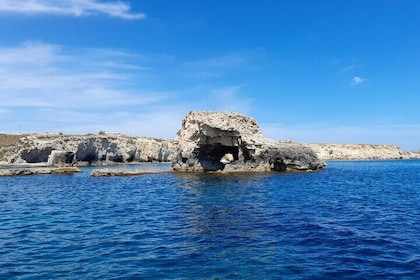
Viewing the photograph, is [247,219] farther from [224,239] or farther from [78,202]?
[78,202]

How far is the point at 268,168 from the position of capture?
63.0 meters

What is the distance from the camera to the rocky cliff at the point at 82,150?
101844 millimetres

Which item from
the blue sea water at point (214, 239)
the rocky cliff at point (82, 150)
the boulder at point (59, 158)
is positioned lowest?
the blue sea water at point (214, 239)

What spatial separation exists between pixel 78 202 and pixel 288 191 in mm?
18126

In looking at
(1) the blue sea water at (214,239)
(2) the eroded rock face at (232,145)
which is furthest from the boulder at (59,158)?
(1) the blue sea water at (214,239)

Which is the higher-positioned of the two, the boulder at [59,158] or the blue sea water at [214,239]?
the boulder at [59,158]

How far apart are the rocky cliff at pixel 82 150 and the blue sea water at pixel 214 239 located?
71.7 metres

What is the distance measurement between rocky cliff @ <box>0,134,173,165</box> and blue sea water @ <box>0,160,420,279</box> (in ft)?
235

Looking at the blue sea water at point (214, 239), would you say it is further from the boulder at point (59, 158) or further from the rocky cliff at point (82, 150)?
the rocky cliff at point (82, 150)

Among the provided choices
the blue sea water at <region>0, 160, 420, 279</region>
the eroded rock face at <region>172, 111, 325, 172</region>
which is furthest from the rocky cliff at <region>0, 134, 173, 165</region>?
the blue sea water at <region>0, 160, 420, 279</region>

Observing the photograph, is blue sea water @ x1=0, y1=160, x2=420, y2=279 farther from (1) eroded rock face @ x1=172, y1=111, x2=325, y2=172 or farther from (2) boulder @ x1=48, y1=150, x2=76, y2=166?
(2) boulder @ x1=48, y1=150, x2=76, y2=166

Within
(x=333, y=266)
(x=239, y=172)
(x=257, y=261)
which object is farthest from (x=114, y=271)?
(x=239, y=172)

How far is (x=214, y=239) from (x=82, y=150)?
10798 cm

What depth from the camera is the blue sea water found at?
1288 centimetres
